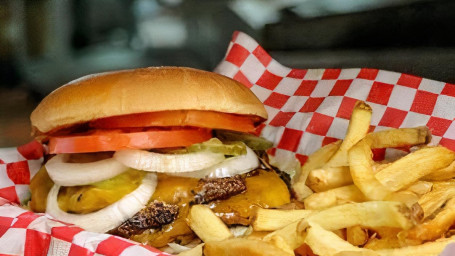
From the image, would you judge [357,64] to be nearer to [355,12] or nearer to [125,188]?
[355,12]

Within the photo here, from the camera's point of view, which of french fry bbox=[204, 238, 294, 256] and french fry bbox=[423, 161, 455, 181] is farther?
french fry bbox=[423, 161, 455, 181]

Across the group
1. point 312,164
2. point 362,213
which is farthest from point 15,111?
point 362,213

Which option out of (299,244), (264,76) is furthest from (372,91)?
(299,244)

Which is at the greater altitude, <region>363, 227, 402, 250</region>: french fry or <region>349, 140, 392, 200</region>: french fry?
<region>349, 140, 392, 200</region>: french fry

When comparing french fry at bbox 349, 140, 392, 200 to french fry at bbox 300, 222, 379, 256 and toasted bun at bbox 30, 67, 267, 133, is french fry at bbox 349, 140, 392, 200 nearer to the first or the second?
french fry at bbox 300, 222, 379, 256

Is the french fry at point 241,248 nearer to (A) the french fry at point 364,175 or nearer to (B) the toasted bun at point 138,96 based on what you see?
(A) the french fry at point 364,175

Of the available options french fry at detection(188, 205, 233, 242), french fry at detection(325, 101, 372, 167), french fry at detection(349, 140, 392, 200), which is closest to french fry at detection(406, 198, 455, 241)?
french fry at detection(349, 140, 392, 200)
